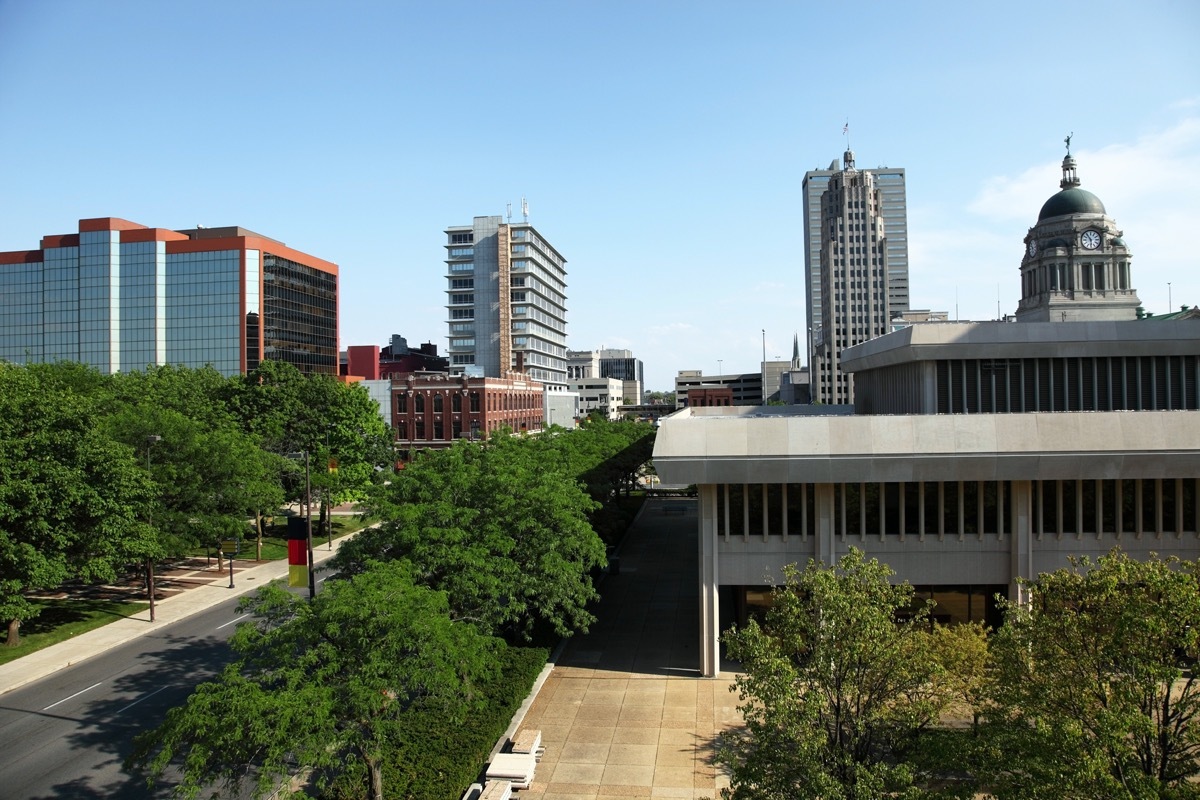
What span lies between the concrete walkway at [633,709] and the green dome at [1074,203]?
95.6 metres

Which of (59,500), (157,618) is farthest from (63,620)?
(59,500)

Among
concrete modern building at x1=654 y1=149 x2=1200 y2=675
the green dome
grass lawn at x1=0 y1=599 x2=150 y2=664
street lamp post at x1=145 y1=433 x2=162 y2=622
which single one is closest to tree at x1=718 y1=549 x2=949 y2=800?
concrete modern building at x1=654 y1=149 x2=1200 y2=675

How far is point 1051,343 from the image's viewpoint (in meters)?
35.6

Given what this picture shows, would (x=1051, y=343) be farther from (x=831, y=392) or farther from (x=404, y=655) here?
(x=831, y=392)

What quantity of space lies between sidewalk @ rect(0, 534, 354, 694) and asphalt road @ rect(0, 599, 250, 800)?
734 mm

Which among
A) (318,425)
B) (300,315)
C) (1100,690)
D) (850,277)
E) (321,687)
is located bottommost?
(321,687)

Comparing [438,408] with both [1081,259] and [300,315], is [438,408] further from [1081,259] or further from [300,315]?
[1081,259]

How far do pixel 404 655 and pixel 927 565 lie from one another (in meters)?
18.4

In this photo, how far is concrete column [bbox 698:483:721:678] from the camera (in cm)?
2895

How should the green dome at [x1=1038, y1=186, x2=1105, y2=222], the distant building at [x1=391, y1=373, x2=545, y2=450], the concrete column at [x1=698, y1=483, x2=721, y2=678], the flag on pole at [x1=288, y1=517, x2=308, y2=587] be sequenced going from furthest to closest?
the green dome at [x1=1038, y1=186, x2=1105, y2=222] → the distant building at [x1=391, y1=373, x2=545, y2=450] → the flag on pole at [x1=288, y1=517, x2=308, y2=587] → the concrete column at [x1=698, y1=483, x2=721, y2=678]

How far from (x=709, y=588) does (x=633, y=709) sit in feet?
16.5

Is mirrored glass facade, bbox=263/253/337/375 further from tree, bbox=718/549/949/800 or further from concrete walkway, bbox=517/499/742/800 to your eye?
tree, bbox=718/549/949/800

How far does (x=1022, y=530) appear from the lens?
1114 inches

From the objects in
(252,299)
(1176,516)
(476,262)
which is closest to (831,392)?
(476,262)
